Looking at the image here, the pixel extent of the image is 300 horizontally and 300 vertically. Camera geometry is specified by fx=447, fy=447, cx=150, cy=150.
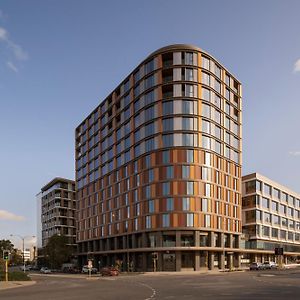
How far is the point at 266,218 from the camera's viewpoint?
128 metres

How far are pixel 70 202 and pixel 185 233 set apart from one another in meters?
97.6

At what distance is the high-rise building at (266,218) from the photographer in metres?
122

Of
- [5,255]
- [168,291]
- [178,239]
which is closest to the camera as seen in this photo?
[168,291]

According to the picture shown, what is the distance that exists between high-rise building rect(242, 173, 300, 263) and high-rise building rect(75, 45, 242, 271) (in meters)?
12.7

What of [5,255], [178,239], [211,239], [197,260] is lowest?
[197,260]

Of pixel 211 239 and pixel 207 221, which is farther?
pixel 211 239

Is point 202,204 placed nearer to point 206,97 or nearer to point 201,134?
point 201,134

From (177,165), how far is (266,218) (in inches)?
1820

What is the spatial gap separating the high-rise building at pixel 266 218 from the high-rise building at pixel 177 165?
1267 centimetres

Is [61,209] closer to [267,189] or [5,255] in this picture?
[267,189]

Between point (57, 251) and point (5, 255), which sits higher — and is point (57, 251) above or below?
below

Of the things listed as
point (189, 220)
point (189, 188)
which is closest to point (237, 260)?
point (189, 220)

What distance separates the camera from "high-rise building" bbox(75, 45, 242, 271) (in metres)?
94.2

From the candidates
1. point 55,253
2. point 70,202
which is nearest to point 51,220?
point 70,202
